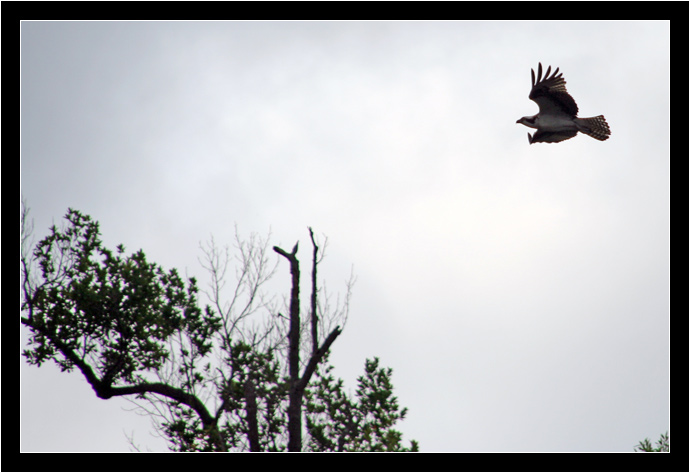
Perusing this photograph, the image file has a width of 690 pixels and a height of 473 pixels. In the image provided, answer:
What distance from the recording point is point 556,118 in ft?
31.2

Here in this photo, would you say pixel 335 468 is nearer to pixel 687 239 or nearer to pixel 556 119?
pixel 687 239

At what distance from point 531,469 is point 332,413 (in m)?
4.32

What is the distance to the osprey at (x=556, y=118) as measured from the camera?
9.25 metres

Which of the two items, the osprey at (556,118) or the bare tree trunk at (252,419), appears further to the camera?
the bare tree trunk at (252,419)

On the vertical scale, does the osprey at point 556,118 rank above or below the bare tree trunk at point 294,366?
above

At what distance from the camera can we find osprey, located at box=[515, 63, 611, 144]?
30.3 feet

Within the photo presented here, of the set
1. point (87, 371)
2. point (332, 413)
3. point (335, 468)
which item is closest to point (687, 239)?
point (335, 468)

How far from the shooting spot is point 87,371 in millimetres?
10984

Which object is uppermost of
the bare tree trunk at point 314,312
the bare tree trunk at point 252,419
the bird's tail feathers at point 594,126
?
the bird's tail feathers at point 594,126

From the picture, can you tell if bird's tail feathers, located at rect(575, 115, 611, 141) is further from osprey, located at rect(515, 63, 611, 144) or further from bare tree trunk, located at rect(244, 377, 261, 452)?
bare tree trunk, located at rect(244, 377, 261, 452)

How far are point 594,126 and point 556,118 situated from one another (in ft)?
1.96

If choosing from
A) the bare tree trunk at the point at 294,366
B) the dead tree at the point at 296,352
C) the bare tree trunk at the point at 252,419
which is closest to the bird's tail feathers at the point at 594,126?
the dead tree at the point at 296,352

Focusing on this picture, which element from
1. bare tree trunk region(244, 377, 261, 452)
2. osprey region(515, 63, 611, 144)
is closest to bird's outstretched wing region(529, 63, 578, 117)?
osprey region(515, 63, 611, 144)

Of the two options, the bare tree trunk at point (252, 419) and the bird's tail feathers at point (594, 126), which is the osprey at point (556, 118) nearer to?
the bird's tail feathers at point (594, 126)
